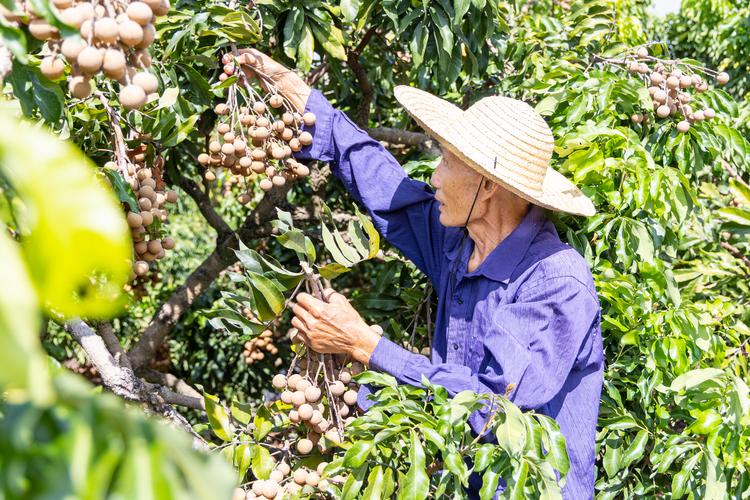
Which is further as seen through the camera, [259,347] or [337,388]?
[259,347]

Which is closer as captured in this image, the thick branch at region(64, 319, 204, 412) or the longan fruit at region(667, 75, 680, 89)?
the thick branch at region(64, 319, 204, 412)

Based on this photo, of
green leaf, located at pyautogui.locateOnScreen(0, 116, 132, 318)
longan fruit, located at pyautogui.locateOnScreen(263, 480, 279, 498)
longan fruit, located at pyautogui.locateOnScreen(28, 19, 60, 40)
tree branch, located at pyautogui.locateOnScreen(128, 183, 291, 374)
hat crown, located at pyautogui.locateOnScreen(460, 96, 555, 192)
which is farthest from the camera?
tree branch, located at pyautogui.locateOnScreen(128, 183, 291, 374)

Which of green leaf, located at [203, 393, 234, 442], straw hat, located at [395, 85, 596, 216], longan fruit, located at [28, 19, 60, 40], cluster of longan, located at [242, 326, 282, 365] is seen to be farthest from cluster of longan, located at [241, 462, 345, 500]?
cluster of longan, located at [242, 326, 282, 365]

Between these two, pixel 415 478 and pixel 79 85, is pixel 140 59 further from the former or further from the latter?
pixel 415 478

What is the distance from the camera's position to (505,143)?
5.70 ft

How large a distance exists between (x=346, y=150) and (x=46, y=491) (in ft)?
5.01

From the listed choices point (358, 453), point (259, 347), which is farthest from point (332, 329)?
point (259, 347)

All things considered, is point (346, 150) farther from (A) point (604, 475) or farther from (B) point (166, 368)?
(B) point (166, 368)

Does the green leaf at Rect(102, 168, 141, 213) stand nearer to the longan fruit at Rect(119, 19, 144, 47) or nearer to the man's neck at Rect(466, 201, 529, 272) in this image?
the longan fruit at Rect(119, 19, 144, 47)

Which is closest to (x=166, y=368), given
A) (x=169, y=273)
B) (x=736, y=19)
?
(x=169, y=273)

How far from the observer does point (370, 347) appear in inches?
64.9

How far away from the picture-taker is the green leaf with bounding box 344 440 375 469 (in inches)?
52.4

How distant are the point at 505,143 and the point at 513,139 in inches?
0.8

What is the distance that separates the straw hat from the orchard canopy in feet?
0.79
